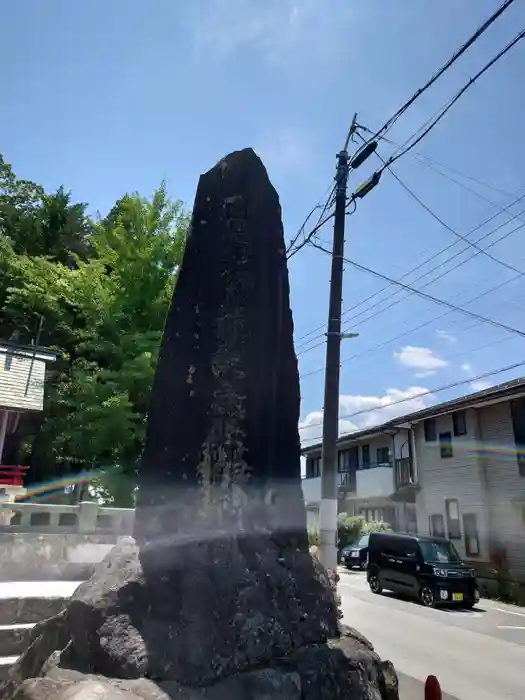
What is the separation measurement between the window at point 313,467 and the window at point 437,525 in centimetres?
1598

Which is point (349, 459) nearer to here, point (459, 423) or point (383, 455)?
point (383, 455)

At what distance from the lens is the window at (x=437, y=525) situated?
23.9 meters

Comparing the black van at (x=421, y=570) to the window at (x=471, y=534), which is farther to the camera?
the window at (x=471, y=534)

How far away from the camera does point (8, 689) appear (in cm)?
340

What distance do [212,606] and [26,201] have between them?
27464 mm

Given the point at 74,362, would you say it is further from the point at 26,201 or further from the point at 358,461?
the point at 358,461

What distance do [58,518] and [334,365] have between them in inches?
213

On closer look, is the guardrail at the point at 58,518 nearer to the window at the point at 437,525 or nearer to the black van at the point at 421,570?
the black van at the point at 421,570

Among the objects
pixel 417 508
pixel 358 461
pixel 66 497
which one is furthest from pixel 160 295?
pixel 358 461

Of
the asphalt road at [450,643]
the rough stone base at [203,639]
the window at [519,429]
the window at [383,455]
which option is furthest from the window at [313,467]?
the rough stone base at [203,639]

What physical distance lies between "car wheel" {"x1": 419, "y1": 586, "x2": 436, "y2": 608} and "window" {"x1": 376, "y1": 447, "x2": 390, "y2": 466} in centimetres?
1458

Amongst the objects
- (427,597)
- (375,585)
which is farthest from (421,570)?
(375,585)

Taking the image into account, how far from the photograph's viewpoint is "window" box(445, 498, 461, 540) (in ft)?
74.6

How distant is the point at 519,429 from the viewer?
1966 cm
